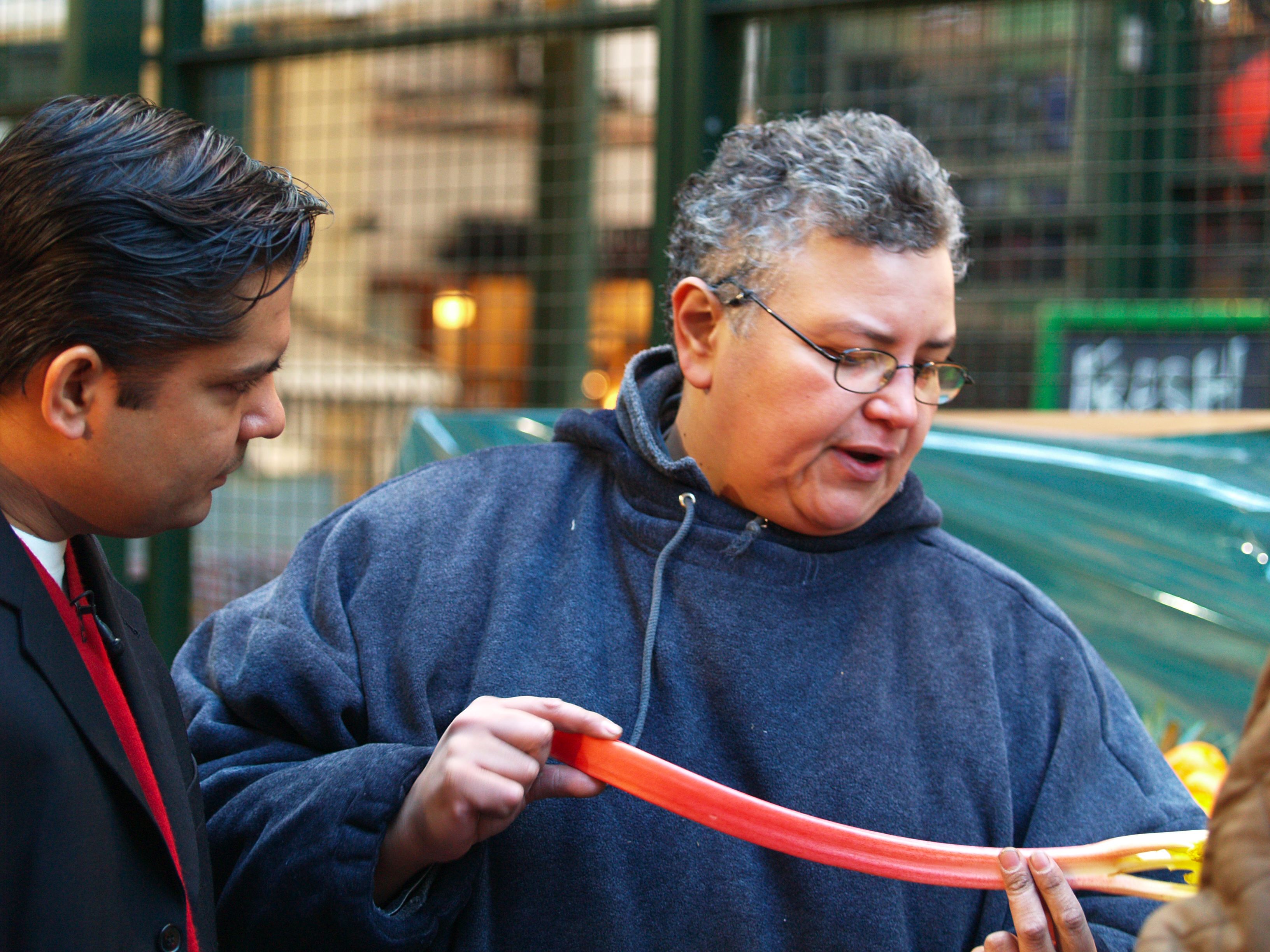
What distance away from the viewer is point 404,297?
21.0ft

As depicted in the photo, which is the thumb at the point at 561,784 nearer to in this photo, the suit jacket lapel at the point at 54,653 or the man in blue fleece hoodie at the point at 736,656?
the man in blue fleece hoodie at the point at 736,656

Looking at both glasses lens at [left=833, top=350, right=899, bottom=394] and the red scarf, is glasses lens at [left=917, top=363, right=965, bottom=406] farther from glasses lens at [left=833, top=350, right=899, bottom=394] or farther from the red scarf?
the red scarf

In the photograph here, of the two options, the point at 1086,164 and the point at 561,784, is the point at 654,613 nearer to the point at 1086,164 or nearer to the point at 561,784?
the point at 561,784

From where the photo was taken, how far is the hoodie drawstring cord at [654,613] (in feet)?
5.08

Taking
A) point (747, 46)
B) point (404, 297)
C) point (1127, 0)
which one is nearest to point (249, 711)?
point (747, 46)

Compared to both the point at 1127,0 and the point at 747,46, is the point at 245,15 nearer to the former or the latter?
the point at 747,46

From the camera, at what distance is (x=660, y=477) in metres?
1.71

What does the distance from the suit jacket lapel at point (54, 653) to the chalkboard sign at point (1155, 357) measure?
8.52 ft

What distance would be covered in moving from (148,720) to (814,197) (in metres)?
1.04

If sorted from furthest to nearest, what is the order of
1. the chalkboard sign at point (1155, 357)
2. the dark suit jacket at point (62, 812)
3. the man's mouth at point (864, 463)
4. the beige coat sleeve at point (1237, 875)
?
1. the chalkboard sign at point (1155, 357)
2. the man's mouth at point (864, 463)
3. the dark suit jacket at point (62, 812)
4. the beige coat sleeve at point (1237, 875)

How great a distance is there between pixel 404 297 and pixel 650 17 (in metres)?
3.76

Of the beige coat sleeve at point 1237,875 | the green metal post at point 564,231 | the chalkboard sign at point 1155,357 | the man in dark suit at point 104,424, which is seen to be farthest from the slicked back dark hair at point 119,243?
the green metal post at point 564,231

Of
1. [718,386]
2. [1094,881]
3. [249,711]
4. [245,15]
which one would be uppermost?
[245,15]

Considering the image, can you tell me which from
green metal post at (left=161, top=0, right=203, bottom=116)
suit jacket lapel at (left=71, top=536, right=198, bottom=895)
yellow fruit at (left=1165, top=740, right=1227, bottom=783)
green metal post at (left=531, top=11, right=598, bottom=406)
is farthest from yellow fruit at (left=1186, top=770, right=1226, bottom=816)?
green metal post at (left=161, top=0, right=203, bottom=116)
